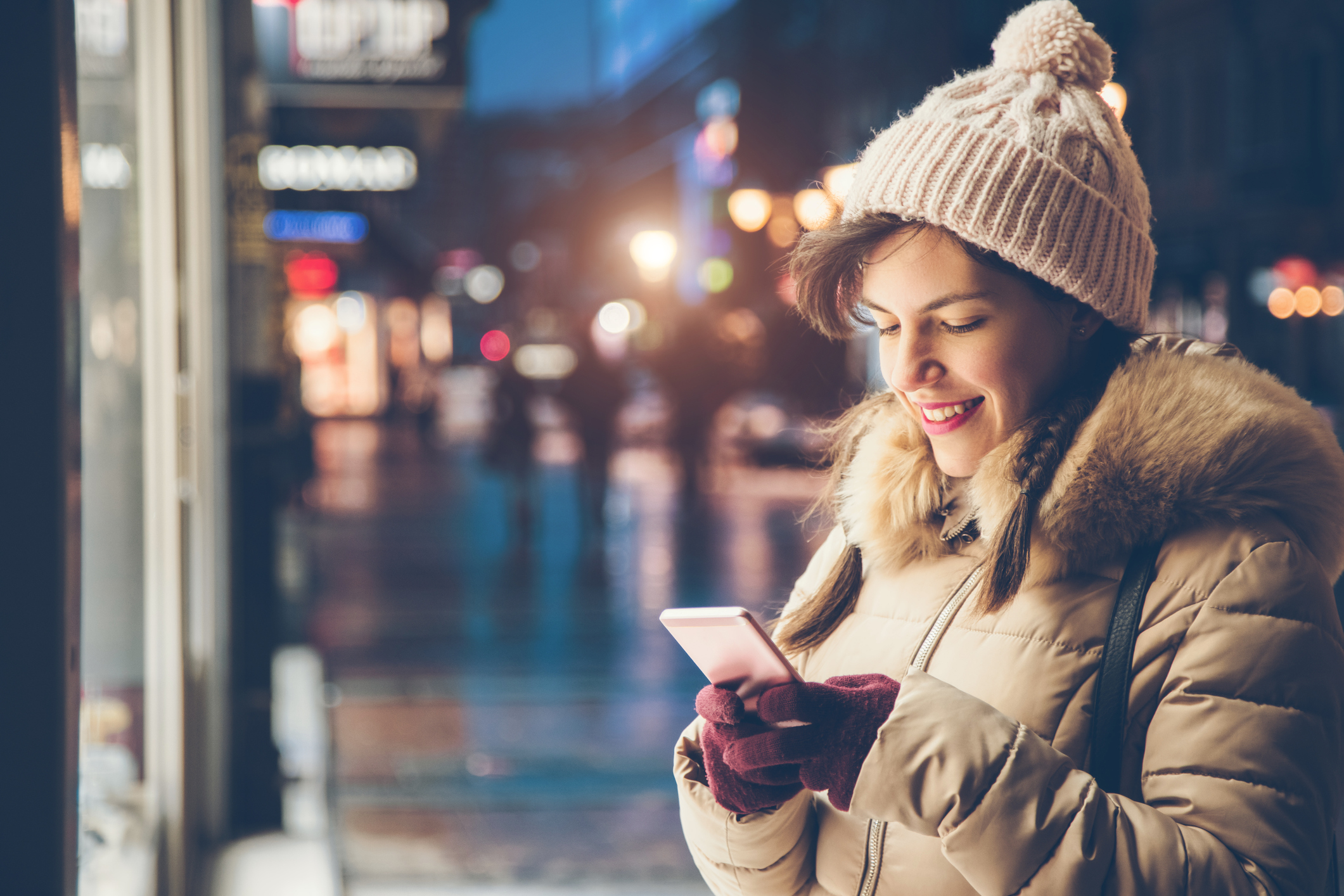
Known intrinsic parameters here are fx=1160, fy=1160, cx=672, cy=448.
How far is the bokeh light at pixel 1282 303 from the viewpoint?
2042 cm

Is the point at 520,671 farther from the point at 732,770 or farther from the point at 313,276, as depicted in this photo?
the point at 313,276

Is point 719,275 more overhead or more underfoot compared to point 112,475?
more overhead

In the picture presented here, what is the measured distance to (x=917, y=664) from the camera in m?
1.47

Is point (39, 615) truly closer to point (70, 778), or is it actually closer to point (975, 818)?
point (70, 778)

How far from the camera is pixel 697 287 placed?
37031 mm

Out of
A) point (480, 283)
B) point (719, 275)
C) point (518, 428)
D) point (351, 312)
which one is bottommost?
point (518, 428)

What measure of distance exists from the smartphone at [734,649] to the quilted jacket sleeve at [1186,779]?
147 mm

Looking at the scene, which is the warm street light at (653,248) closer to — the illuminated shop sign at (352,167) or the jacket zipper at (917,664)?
the illuminated shop sign at (352,167)

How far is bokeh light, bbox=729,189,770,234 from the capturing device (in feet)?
47.0

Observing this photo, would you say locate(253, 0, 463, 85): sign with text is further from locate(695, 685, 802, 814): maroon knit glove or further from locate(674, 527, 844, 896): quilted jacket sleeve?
locate(695, 685, 802, 814): maroon knit glove

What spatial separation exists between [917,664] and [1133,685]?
271mm

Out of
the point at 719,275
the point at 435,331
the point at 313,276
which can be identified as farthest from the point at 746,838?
the point at 435,331

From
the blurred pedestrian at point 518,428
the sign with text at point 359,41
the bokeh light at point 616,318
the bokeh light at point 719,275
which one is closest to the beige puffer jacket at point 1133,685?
the sign with text at point 359,41

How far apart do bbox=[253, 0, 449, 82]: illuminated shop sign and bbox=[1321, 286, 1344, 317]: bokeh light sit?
19.2 m
